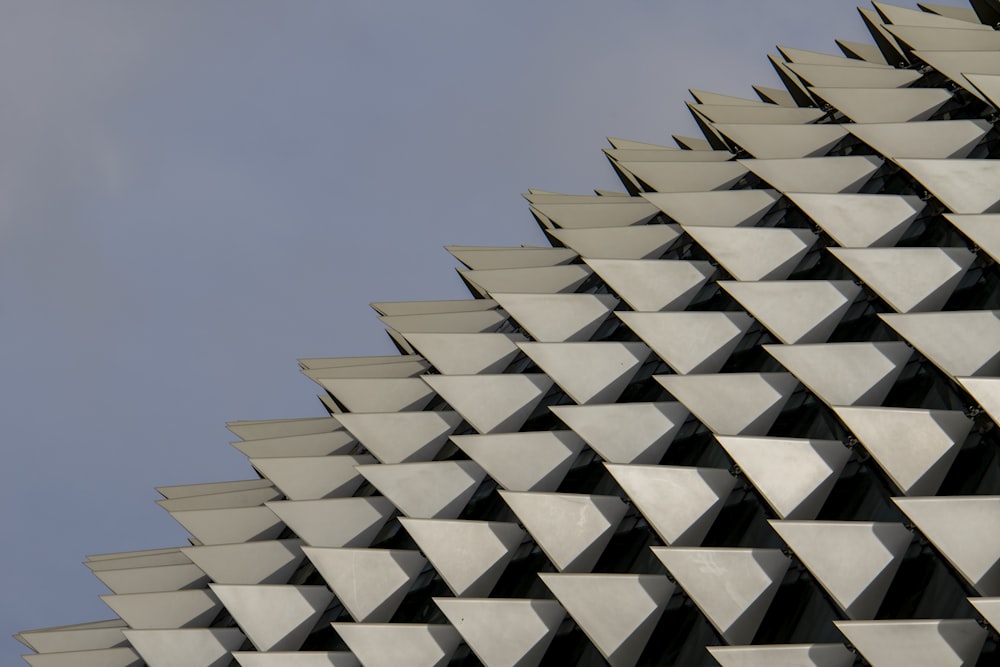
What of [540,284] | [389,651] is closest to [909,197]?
[540,284]

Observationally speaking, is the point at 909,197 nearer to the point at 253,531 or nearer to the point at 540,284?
the point at 540,284

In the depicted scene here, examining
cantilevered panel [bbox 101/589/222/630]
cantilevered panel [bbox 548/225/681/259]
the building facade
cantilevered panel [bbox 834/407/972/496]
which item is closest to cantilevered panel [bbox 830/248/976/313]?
the building facade

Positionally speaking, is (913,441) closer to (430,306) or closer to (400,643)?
(400,643)

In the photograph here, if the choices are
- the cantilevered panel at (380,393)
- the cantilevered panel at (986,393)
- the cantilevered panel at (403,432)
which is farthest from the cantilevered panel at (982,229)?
the cantilevered panel at (380,393)

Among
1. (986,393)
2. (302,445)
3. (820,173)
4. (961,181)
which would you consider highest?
(302,445)

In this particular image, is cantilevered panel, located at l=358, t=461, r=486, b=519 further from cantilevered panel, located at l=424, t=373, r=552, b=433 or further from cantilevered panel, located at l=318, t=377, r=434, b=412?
cantilevered panel, located at l=318, t=377, r=434, b=412

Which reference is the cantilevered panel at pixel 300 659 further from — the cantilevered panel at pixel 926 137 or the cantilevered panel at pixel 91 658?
the cantilevered panel at pixel 926 137

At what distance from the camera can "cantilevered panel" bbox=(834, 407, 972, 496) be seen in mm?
12992

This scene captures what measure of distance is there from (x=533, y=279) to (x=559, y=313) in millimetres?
2111

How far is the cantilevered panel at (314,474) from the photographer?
19.9 m

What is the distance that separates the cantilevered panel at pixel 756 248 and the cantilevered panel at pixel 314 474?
21.9 feet

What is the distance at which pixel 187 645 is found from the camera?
18.9 meters

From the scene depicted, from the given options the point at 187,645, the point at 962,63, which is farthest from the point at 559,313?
the point at 187,645

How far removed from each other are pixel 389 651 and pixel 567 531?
2.90 meters
